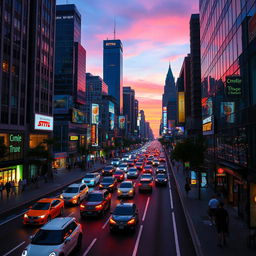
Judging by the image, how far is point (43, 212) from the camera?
16688 millimetres

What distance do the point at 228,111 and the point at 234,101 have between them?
2115 millimetres

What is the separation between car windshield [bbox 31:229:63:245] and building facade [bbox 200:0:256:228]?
1184cm

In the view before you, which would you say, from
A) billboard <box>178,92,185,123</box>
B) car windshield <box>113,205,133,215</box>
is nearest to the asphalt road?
car windshield <box>113,205,133,215</box>

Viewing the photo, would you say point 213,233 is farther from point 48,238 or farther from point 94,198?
point 48,238

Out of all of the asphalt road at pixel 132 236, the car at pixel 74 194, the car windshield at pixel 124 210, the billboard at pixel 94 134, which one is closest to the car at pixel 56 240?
the asphalt road at pixel 132 236

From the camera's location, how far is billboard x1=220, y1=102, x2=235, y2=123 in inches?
877

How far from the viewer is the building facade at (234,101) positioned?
56.4 ft

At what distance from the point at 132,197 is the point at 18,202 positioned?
1101 centimetres

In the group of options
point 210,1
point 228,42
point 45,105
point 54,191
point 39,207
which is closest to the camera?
point 39,207

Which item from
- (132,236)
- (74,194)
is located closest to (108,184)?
(74,194)

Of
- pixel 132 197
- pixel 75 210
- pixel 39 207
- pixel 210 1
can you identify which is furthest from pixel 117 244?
pixel 210 1

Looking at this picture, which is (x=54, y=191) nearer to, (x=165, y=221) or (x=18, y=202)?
(x=18, y=202)

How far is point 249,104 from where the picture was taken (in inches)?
694

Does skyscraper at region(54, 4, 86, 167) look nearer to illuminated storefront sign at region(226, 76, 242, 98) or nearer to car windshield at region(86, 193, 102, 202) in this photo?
car windshield at region(86, 193, 102, 202)
